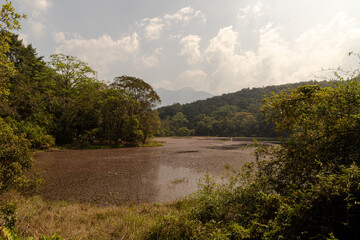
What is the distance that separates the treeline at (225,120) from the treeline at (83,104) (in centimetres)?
3701

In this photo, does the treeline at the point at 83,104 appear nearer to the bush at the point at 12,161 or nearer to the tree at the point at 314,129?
the bush at the point at 12,161

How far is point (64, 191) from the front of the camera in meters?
7.52

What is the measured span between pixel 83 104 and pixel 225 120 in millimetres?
60252

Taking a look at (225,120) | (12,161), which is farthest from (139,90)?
(225,120)

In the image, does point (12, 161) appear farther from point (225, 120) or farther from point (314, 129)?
point (225, 120)

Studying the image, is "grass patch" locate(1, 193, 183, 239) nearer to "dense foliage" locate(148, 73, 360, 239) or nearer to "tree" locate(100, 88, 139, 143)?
"dense foliage" locate(148, 73, 360, 239)

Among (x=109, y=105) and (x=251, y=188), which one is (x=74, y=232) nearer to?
(x=251, y=188)

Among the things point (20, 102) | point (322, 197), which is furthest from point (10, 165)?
point (20, 102)

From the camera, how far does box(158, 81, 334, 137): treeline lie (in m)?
66.7

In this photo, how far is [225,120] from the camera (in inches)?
2904

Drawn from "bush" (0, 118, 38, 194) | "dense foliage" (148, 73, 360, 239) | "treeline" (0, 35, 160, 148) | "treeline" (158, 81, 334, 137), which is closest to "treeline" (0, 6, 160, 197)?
"treeline" (0, 35, 160, 148)

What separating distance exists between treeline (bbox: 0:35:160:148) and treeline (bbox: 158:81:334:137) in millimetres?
37009

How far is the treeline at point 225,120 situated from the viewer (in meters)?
66.7

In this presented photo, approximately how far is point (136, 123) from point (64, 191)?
59.3 ft
